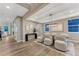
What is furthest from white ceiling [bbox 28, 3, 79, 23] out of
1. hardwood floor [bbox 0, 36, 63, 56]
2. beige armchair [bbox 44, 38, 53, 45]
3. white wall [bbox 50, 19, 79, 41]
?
hardwood floor [bbox 0, 36, 63, 56]

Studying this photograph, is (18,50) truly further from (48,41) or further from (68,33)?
(68,33)

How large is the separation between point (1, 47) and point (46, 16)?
5.44ft

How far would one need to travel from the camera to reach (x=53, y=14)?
231cm

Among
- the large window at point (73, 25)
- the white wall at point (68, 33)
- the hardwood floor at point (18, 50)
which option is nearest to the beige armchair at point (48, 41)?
the hardwood floor at point (18, 50)

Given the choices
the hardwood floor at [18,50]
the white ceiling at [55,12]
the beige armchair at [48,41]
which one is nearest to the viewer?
the white ceiling at [55,12]

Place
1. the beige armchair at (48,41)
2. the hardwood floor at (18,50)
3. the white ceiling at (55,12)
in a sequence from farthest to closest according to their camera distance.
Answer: the beige armchair at (48,41) < the hardwood floor at (18,50) < the white ceiling at (55,12)

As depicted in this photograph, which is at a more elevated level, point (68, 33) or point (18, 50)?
point (68, 33)

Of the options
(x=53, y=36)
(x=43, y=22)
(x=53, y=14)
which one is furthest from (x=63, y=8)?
(x=53, y=36)

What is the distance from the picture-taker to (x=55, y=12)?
228cm

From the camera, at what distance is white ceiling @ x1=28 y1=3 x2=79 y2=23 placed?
79.5 inches

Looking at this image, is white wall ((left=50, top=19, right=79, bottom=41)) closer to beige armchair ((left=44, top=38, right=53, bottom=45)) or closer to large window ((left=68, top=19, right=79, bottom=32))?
large window ((left=68, top=19, right=79, bottom=32))

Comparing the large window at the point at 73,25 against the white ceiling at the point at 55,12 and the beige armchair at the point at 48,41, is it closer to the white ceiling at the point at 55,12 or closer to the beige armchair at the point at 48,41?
the white ceiling at the point at 55,12

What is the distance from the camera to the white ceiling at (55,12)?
2019 millimetres

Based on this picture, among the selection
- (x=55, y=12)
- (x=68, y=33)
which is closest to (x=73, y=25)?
(x=68, y=33)
